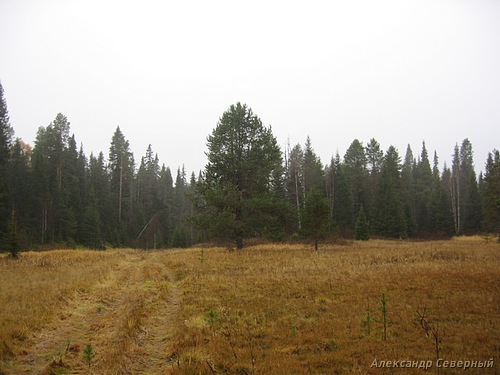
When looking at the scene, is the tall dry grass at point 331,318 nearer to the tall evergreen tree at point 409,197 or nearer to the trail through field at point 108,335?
the trail through field at point 108,335

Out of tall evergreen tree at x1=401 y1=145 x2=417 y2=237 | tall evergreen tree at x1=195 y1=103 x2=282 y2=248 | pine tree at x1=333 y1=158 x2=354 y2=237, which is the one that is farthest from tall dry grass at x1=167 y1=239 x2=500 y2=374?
tall evergreen tree at x1=401 y1=145 x2=417 y2=237

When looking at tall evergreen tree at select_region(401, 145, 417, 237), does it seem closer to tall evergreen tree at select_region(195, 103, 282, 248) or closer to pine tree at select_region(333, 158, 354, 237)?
pine tree at select_region(333, 158, 354, 237)

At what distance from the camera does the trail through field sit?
6.43 metres

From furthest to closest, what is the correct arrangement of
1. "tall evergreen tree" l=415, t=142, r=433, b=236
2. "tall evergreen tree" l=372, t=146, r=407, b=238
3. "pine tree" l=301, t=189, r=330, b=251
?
"tall evergreen tree" l=415, t=142, r=433, b=236 < "tall evergreen tree" l=372, t=146, r=407, b=238 < "pine tree" l=301, t=189, r=330, b=251

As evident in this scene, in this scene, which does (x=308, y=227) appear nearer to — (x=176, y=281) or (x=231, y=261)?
(x=231, y=261)

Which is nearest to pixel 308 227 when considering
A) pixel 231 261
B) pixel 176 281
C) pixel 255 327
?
pixel 231 261

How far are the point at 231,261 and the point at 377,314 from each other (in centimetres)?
1279

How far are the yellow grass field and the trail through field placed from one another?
0.04m

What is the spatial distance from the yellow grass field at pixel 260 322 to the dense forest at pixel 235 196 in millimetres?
11960

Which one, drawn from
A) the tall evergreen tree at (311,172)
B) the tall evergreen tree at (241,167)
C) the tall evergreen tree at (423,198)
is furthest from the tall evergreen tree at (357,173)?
the tall evergreen tree at (241,167)

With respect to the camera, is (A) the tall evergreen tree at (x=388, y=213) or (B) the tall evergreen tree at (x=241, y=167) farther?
(A) the tall evergreen tree at (x=388, y=213)

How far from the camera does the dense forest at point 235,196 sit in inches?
1070

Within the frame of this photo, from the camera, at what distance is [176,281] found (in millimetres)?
16047

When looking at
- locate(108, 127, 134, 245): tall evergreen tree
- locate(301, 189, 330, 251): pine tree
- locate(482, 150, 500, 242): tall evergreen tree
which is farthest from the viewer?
locate(108, 127, 134, 245): tall evergreen tree
